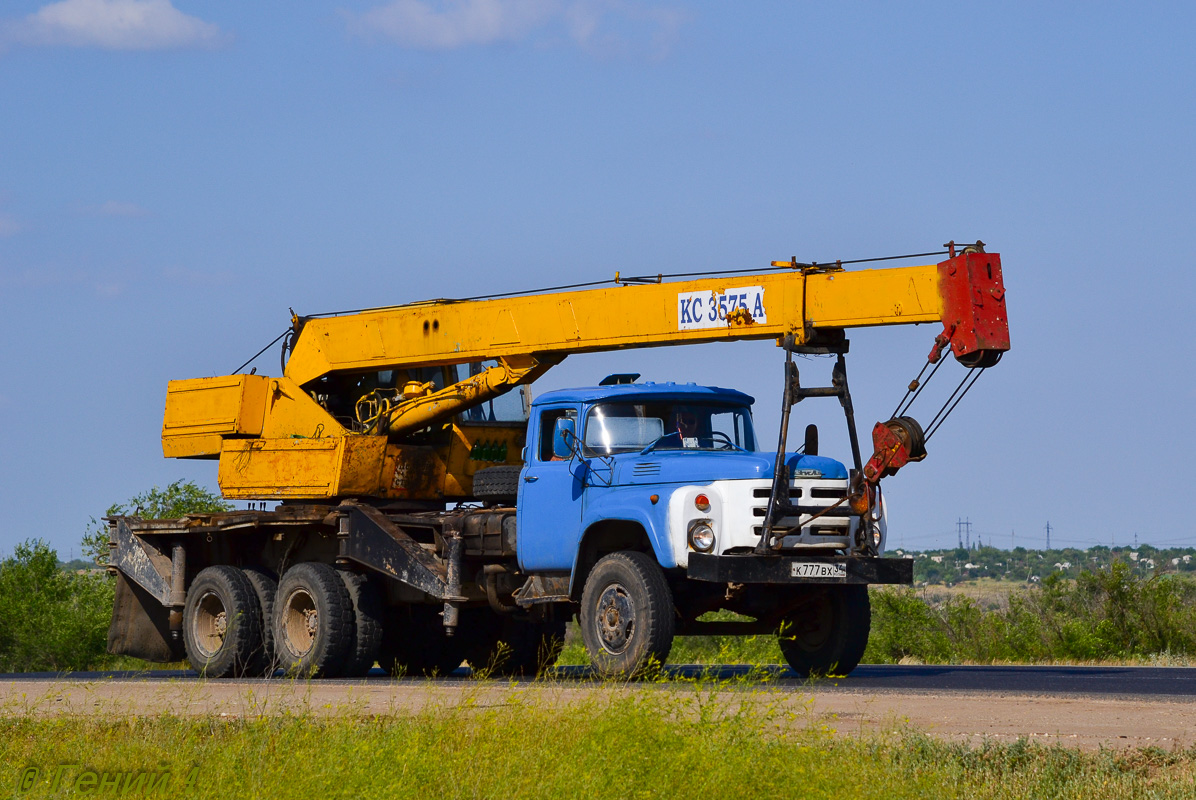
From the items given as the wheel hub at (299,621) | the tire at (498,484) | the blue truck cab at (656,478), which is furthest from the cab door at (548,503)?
the wheel hub at (299,621)

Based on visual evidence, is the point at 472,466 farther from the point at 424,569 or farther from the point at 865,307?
the point at 865,307

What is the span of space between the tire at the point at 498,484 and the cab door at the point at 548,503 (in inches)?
26.2

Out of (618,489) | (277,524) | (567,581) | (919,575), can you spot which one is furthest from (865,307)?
(919,575)

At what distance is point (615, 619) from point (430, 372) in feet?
18.3

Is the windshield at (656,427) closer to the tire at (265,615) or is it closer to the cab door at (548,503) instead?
the cab door at (548,503)

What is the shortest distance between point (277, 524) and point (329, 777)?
32.0 feet

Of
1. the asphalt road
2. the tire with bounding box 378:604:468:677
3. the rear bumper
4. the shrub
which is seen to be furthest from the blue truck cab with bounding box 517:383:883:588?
the shrub

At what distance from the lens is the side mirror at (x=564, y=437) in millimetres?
15562

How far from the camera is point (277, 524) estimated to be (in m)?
17.9

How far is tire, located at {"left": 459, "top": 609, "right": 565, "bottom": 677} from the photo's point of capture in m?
19.4

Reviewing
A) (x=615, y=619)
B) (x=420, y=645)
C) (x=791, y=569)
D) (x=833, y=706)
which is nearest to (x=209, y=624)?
(x=420, y=645)

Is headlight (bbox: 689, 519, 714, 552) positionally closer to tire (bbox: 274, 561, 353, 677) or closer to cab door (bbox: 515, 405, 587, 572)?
cab door (bbox: 515, 405, 587, 572)

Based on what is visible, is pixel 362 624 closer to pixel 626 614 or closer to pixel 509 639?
pixel 509 639

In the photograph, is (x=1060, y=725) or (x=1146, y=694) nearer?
(x=1060, y=725)
